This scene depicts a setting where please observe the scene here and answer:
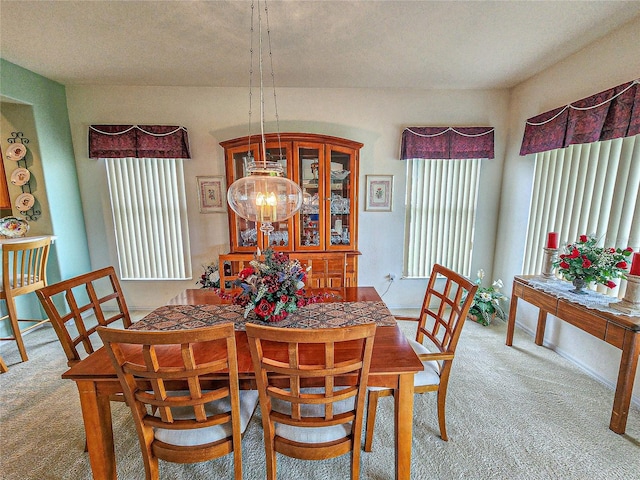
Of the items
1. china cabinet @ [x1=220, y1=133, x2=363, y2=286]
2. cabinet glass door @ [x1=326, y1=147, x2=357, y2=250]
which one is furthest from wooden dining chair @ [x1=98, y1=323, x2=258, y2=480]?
cabinet glass door @ [x1=326, y1=147, x2=357, y2=250]

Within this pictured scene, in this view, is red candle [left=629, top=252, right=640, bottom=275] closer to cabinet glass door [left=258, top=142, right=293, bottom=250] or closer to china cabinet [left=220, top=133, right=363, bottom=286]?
Answer: china cabinet [left=220, top=133, right=363, bottom=286]

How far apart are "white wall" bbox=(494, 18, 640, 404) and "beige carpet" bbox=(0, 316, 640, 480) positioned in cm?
21

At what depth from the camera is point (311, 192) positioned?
9.29 ft

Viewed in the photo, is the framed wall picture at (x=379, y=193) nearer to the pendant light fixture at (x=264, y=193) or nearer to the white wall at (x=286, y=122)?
the white wall at (x=286, y=122)

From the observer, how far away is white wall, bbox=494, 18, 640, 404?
1897mm

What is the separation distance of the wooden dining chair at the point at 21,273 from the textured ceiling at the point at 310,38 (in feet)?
5.25

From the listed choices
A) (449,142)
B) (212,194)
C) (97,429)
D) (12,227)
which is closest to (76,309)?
(97,429)

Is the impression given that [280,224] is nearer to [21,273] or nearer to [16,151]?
[21,273]

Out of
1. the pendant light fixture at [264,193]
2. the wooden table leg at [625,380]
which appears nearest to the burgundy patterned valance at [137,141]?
the pendant light fixture at [264,193]

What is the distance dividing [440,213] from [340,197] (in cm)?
132

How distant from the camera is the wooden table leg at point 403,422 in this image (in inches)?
44.3

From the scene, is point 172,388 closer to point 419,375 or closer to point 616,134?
point 419,375

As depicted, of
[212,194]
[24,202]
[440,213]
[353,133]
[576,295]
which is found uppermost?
[353,133]

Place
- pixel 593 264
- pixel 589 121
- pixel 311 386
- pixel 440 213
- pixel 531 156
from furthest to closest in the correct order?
pixel 440 213 → pixel 531 156 → pixel 589 121 → pixel 593 264 → pixel 311 386
